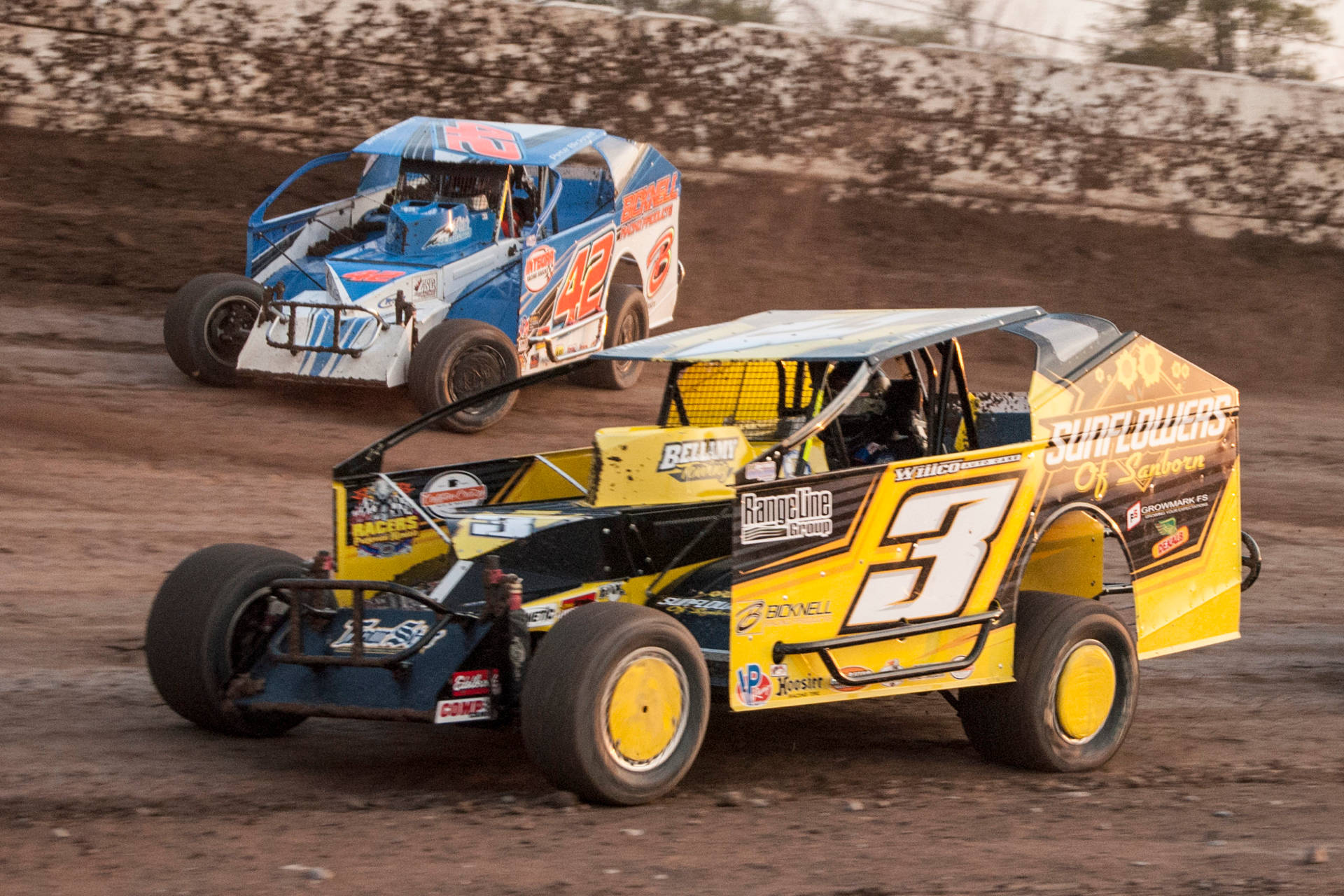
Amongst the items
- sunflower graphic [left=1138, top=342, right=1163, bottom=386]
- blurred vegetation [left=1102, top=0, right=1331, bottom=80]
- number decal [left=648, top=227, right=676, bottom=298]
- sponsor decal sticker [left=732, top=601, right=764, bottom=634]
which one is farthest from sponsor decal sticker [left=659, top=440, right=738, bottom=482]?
blurred vegetation [left=1102, top=0, right=1331, bottom=80]

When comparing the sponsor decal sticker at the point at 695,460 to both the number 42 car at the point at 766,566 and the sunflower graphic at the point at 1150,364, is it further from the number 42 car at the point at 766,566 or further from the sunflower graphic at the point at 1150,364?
the sunflower graphic at the point at 1150,364

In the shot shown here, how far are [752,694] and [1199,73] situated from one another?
16240mm

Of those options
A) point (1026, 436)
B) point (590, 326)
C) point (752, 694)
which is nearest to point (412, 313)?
point (590, 326)

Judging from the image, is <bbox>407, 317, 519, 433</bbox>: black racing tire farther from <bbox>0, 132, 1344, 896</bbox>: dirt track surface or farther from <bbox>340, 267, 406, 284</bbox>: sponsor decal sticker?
<bbox>340, 267, 406, 284</bbox>: sponsor decal sticker

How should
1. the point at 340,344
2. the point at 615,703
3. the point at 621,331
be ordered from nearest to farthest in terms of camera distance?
the point at 615,703
the point at 340,344
the point at 621,331

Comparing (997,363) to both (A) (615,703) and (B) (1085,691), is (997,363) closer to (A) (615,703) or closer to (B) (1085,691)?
(B) (1085,691)

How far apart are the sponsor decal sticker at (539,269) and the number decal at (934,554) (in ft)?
22.5

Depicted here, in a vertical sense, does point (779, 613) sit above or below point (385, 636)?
above

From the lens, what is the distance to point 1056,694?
5.70 meters

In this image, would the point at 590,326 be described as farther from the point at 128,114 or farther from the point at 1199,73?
the point at 1199,73

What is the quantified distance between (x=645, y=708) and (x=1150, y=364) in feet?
8.37


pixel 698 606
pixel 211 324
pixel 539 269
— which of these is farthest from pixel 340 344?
pixel 698 606

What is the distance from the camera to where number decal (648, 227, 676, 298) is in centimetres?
1364

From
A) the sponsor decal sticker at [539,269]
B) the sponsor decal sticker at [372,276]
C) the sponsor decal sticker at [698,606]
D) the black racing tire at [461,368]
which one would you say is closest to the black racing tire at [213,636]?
the sponsor decal sticker at [698,606]
